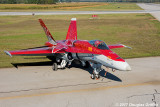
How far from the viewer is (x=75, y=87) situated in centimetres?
1543

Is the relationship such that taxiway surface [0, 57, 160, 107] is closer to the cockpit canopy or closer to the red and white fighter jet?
the red and white fighter jet

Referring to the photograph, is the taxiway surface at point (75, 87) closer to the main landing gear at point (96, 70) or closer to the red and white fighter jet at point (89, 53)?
the main landing gear at point (96, 70)

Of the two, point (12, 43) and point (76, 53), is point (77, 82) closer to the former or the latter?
point (76, 53)

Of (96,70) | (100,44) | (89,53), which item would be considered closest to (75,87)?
(96,70)

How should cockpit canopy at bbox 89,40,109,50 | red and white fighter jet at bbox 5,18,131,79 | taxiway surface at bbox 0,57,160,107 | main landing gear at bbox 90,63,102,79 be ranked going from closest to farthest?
taxiway surface at bbox 0,57,160,107 < red and white fighter jet at bbox 5,18,131,79 < cockpit canopy at bbox 89,40,109,50 < main landing gear at bbox 90,63,102,79

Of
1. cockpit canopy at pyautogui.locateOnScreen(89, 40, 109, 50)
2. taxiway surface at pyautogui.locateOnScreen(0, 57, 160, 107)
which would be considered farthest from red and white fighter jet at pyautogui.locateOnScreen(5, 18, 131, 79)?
taxiway surface at pyautogui.locateOnScreen(0, 57, 160, 107)

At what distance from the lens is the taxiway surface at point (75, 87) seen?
1314 cm

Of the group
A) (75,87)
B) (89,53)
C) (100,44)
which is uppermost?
(100,44)

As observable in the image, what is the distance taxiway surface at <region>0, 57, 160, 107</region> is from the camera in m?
13.1

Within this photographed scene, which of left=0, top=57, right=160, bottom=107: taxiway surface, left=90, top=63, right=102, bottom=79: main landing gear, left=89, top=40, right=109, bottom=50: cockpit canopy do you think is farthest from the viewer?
left=90, top=63, right=102, bottom=79: main landing gear

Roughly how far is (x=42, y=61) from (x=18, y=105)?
10.0 metres

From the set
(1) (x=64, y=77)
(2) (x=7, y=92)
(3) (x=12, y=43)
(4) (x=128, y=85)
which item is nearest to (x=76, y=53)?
(1) (x=64, y=77)

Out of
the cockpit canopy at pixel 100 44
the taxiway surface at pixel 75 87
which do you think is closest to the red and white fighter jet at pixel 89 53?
the cockpit canopy at pixel 100 44

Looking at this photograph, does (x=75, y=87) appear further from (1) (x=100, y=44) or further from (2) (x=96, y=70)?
(1) (x=100, y=44)
